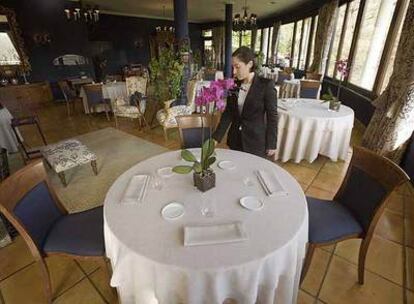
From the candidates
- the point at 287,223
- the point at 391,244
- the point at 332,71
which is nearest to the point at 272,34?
the point at 332,71

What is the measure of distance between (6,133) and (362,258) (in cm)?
463

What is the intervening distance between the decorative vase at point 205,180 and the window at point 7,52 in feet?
26.0

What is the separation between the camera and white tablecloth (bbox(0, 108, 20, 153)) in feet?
11.3

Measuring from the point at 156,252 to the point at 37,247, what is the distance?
837 mm

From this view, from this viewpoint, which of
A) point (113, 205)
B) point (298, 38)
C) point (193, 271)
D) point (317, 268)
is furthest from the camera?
point (298, 38)

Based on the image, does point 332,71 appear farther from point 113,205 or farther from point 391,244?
point 113,205

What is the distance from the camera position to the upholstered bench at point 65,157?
263 cm

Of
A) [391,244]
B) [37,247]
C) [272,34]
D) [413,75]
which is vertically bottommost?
[391,244]

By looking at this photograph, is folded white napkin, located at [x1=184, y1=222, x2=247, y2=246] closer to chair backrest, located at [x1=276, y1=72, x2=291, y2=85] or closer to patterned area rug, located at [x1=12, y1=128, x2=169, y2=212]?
patterned area rug, located at [x1=12, y1=128, x2=169, y2=212]

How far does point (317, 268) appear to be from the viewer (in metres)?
1.70

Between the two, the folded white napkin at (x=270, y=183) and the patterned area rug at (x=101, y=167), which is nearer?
the folded white napkin at (x=270, y=183)

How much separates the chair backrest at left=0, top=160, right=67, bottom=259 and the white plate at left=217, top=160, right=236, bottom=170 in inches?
44.1

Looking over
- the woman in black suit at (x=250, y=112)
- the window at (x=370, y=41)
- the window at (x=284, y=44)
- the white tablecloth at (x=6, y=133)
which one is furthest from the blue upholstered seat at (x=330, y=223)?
the window at (x=284, y=44)

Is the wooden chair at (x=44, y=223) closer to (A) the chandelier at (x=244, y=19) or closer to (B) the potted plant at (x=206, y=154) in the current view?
(B) the potted plant at (x=206, y=154)
